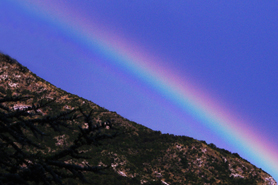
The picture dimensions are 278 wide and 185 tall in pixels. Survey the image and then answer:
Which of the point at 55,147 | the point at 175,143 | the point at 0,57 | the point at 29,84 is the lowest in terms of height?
the point at 55,147

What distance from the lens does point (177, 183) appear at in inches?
2547

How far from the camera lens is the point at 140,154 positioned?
75.3 meters

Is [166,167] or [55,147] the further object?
[166,167]

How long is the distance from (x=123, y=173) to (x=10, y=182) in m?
58.0

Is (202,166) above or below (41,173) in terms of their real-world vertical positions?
above

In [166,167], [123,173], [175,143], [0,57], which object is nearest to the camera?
[0,57]

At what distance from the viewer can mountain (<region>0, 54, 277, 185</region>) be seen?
63844 millimetres

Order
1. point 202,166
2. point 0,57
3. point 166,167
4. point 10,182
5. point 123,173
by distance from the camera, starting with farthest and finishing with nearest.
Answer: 1. point 202,166
2. point 166,167
3. point 123,173
4. point 10,182
5. point 0,57

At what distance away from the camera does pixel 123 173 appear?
204 feet

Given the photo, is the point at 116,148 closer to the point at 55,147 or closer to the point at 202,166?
the point at 55,147

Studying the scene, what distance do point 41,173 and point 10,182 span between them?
0.72 m

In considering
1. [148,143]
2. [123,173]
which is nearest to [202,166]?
[148,143]

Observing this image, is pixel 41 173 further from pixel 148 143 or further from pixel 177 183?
pixel 148 143

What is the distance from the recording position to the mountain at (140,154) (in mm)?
63844
